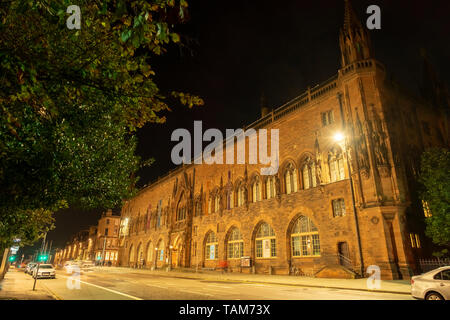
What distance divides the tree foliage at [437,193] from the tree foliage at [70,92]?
18711mm

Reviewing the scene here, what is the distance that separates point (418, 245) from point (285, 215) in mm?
9671

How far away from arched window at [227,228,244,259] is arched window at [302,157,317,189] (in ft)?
32.7

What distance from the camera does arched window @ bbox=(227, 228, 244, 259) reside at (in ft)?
95.1

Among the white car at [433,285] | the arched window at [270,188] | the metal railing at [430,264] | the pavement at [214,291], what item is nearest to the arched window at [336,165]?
the arched window at [270,188]

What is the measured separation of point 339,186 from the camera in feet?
67.6

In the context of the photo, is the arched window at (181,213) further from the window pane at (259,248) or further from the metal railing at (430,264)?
the metal railing at (430,264)

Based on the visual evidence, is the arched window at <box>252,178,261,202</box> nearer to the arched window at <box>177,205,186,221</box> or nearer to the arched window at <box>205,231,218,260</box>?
the arched window at <box>205,231,218,260</box>

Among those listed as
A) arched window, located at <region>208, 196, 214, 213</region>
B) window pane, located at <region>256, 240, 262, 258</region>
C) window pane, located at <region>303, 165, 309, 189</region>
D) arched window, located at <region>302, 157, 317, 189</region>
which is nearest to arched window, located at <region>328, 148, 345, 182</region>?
arched window, located at <region>302, 157, 317, 189</region>

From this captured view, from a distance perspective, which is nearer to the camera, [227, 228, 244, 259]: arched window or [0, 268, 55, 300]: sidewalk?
[0, 268, 55, 300]: sidewalk

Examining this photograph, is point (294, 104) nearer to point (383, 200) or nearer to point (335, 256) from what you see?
point (383, 200)

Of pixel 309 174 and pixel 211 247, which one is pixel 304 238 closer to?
pixel 309 174

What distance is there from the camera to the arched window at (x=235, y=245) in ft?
95.1

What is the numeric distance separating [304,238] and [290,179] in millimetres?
5409
